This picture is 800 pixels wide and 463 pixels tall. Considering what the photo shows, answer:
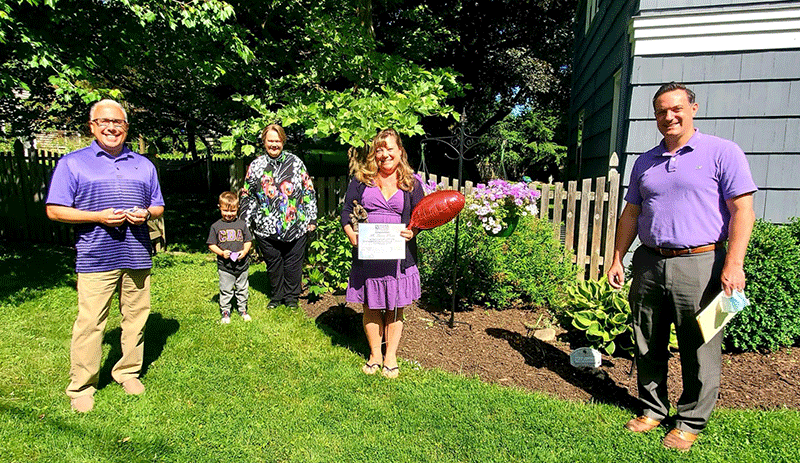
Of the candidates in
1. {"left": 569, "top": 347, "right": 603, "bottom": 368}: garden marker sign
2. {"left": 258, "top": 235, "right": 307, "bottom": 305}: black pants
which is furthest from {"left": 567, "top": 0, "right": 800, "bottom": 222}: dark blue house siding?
{"left": 258, "top": 235, "right": 307, "bottom": 305}: black pants

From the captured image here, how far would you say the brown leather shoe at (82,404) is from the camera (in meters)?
3.13

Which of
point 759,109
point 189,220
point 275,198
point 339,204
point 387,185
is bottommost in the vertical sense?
point 189,220

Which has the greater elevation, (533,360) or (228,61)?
(228,61)

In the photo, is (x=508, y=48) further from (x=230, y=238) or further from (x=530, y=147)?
(x=230, y=238)

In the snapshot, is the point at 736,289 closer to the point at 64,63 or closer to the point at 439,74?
the point at 439,74

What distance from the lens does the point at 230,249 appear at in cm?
452

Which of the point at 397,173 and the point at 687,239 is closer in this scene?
the point at 687,239

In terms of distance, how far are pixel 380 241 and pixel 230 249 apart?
1788mm

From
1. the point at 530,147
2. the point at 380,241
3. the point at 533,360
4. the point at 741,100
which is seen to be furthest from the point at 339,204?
the point at 530,147

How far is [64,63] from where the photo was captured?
5238 millimetres

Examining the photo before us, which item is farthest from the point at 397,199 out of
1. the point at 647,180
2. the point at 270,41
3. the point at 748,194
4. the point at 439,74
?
the point at 270,41

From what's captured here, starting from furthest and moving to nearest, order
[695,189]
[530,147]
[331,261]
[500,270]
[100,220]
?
[530,147] → [331,261] → [500,270] → [100,220] → [695,189]

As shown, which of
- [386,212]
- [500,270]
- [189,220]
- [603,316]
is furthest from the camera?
[189,220]

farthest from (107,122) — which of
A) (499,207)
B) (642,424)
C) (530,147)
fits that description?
(530,147)
